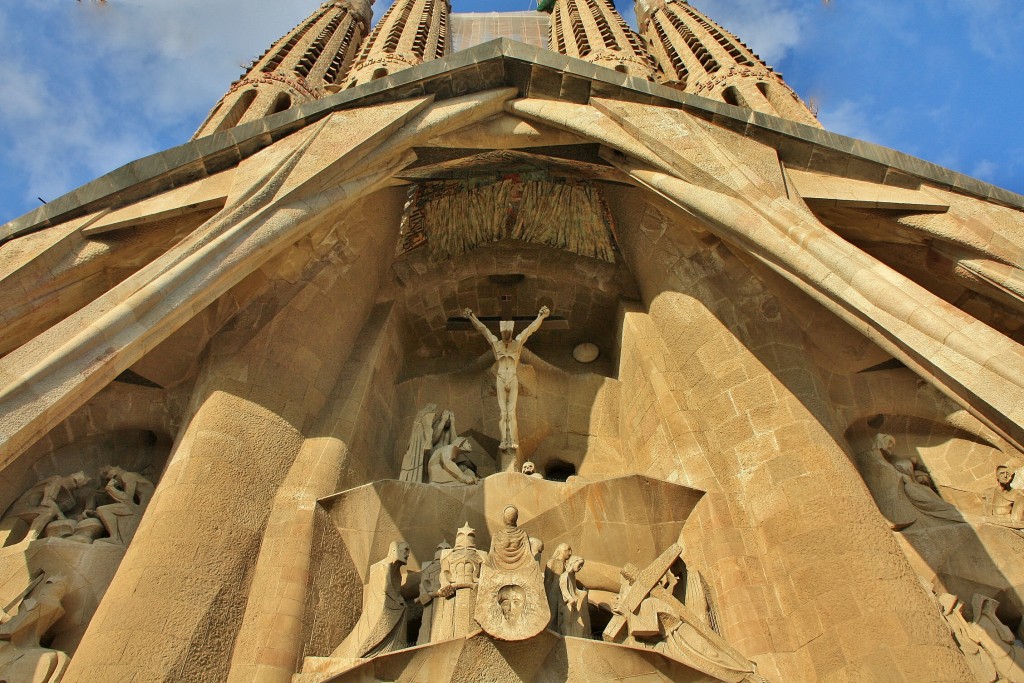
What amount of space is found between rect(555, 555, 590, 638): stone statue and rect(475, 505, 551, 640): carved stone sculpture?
1.20 feet

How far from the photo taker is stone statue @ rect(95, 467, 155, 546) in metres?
6.50

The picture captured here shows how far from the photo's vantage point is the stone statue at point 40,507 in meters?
6.39

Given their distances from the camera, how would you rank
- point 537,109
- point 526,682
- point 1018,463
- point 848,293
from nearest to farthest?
point 526,682 → point 848,293 → point 1018,463 → point 537,109

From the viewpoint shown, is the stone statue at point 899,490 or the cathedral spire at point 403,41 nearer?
the stone statue at point 899,490

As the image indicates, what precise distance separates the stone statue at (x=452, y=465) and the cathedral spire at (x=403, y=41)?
448 inches

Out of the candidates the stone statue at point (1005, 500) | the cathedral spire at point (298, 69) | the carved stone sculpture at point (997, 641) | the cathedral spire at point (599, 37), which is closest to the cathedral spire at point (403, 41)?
the cathedral spire at point (298, 69)

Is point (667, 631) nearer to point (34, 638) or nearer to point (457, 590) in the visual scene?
point (457, 590)

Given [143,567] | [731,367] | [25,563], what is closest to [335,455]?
[143,567]

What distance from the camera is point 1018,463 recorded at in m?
7.00

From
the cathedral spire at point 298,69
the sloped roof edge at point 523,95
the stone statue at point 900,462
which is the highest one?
the cathedral spire at point 298,69

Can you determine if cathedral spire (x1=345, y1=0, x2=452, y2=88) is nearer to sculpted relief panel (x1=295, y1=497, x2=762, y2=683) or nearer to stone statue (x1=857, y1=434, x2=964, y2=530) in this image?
stone statue (x1=857, y1=434, x2=964, y2=530)

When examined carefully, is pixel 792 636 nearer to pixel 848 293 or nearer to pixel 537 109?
pixel 848 293

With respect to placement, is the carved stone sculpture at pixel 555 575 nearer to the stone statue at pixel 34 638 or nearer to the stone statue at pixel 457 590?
the stone statue at pixel 457 590

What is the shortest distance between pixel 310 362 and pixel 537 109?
11.3 ft
